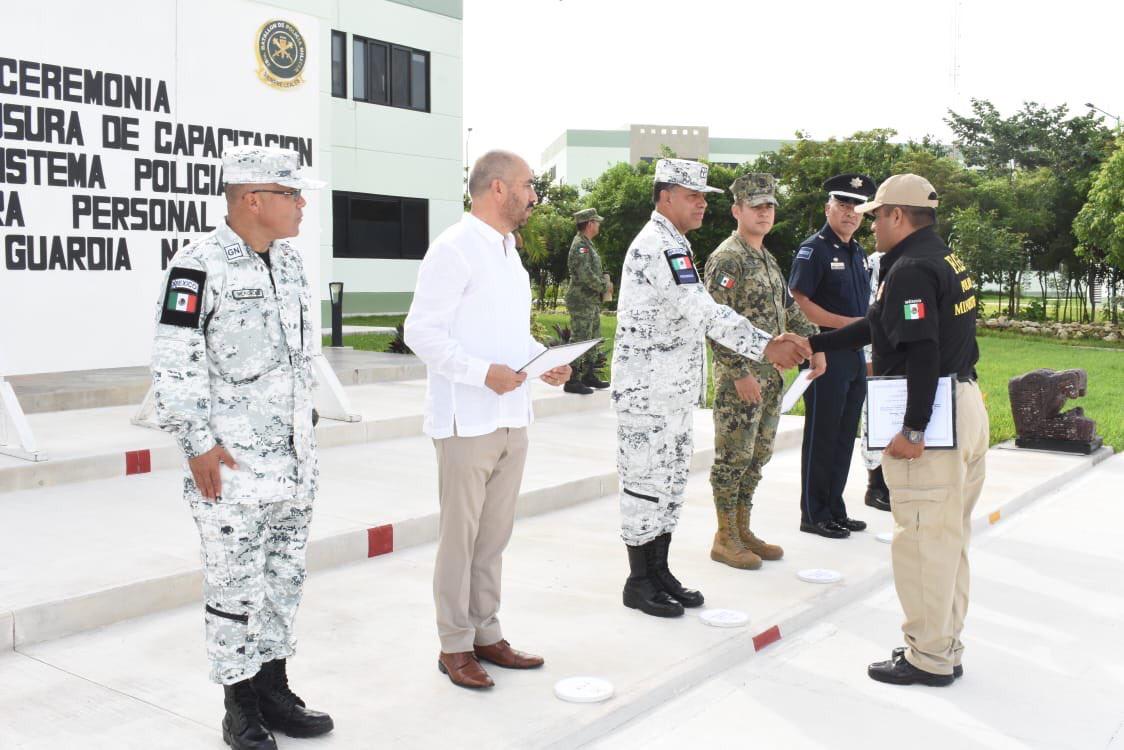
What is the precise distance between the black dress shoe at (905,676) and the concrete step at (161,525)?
283cm

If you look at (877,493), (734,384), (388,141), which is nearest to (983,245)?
(388,141)

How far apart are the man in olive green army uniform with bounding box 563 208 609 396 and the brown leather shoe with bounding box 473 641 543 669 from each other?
23.9 ft

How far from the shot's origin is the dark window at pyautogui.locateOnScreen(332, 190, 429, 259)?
906 inches

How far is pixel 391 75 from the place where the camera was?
23.8m

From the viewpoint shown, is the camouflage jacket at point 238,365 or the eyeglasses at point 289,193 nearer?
the camouflage jacket at point 238,365

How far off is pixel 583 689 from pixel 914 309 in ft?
6.39

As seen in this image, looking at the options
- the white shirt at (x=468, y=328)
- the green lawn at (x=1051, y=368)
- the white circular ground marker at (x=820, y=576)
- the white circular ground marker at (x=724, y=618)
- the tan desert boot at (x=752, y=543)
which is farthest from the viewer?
the green lawn at (x=1051, y=368)

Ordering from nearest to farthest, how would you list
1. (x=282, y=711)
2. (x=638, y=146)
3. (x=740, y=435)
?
(x=282, y=711) → (x=740, y=435) → (x=638, y=146)

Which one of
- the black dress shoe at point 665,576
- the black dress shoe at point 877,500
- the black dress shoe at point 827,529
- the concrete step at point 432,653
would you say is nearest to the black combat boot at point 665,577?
the black dress shoe at point 665,576

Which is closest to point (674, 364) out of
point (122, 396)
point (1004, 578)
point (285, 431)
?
point (285, 431)

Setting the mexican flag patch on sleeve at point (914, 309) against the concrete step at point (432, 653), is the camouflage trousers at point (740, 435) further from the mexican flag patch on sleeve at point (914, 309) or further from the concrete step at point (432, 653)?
the mexican flag patch on sleeve at point (914, 309)

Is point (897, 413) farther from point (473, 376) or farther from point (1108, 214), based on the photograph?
point (1108, 214)

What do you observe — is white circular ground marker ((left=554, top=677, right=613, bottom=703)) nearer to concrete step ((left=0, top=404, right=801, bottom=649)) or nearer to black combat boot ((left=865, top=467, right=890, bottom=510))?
concrete step ((left=0, top=404, right=801, bottom=649))

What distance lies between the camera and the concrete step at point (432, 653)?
11.4 ft
